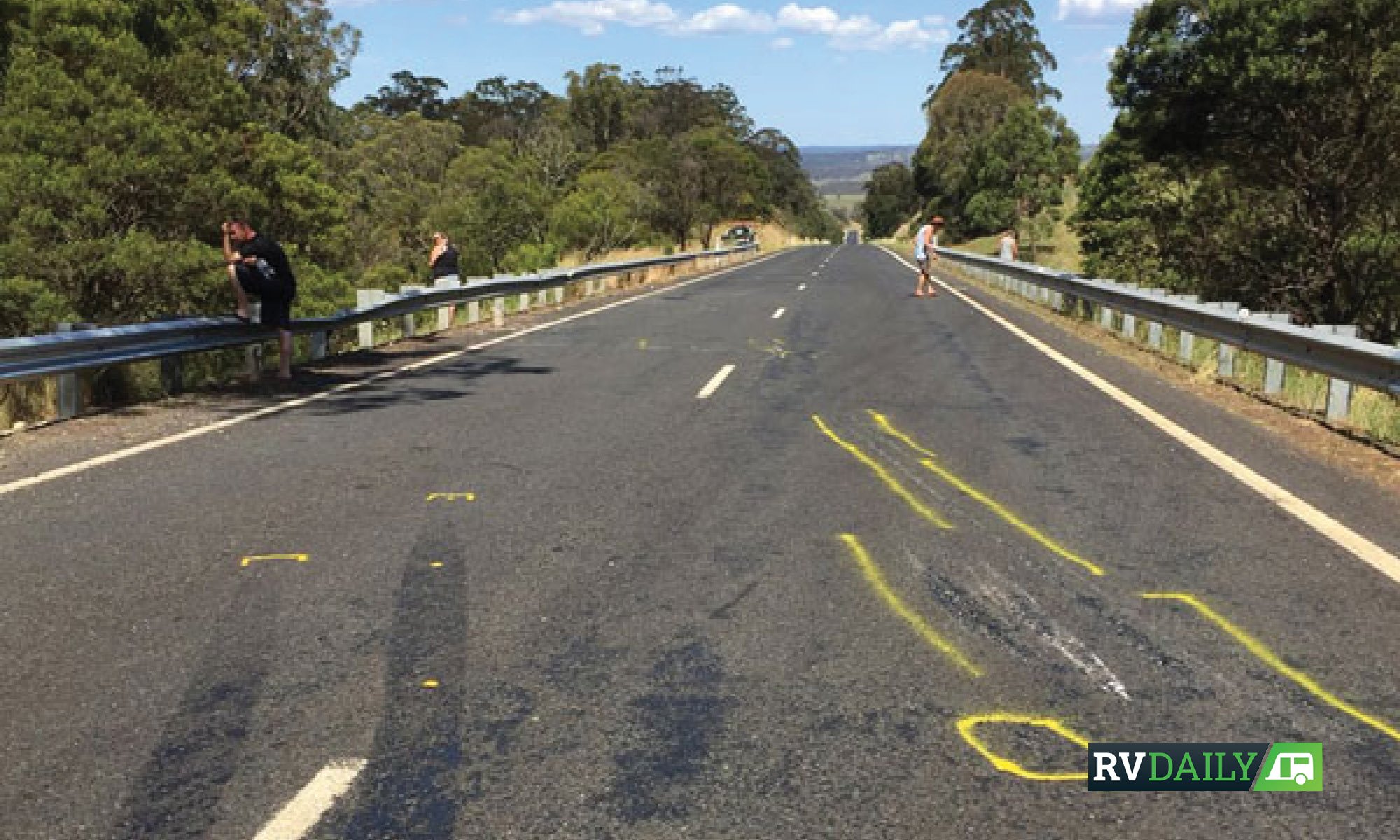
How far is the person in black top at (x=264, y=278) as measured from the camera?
39.0 ft

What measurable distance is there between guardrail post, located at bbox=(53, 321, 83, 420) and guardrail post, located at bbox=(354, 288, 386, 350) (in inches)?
204

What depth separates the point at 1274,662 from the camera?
4.23 meters

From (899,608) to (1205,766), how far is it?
1559mm

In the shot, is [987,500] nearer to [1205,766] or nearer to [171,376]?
[1205,766]

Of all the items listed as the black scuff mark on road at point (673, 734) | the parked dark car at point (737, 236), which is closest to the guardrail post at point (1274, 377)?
the black scuff mark on road at point (673, 734)

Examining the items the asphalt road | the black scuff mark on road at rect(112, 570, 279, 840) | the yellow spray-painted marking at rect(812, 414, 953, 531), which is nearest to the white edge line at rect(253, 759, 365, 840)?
the asphalt road

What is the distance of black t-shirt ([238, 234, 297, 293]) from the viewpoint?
39.2ft

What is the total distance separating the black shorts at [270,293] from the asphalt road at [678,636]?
3.64 meters

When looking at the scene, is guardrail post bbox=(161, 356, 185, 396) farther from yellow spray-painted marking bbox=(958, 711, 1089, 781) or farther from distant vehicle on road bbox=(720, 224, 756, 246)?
distant vehicle on road bbox=(720, 224, 756, 246)

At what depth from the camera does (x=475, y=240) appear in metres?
62.7

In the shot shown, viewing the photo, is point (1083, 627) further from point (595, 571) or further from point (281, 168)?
point (281, 168)

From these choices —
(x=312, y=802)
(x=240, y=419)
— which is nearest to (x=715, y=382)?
(x=240, y=419)

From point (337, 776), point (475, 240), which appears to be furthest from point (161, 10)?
point (475, 240)

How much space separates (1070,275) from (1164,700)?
17.3 meters
